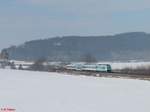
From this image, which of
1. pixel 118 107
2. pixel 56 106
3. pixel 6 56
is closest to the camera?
pixel 56 106

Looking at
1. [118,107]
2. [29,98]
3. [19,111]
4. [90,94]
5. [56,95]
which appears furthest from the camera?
[90,94]

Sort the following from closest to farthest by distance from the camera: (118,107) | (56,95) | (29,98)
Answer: (118,107)
(29,98)
(56,95)

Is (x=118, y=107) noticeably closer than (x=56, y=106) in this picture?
No

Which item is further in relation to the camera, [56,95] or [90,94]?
[90,94]

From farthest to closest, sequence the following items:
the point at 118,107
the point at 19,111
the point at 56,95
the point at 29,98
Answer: the point at 56,95 → the point at 29,98 → the point at 118,107 → the point at 19,111

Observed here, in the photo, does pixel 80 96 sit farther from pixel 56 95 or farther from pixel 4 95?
pixel 4 95

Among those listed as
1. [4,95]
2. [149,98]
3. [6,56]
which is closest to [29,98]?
[4,95]

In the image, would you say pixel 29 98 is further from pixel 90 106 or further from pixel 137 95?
pixel 137 95

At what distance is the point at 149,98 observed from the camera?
81.5 ft

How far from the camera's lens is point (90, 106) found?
65.7ft

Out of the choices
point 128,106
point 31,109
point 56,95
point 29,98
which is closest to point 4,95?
point 29,98

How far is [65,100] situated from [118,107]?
270 centimetres

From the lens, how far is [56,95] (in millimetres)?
23750

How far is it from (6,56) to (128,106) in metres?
85.7
